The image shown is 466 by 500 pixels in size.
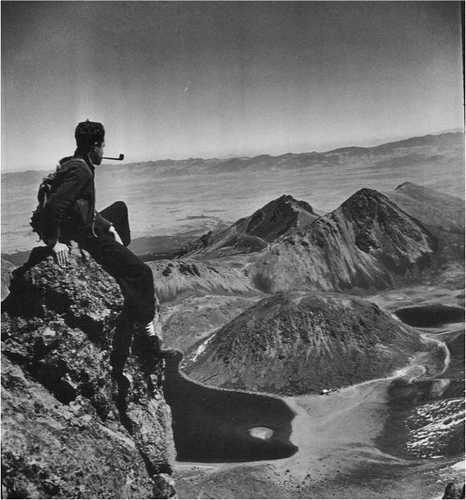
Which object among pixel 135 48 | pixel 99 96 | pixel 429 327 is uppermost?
pixel 135 48

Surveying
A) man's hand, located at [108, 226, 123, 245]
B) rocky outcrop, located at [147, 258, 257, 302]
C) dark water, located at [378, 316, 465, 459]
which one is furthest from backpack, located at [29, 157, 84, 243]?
dark water, located at [378, 316, 465, 459]

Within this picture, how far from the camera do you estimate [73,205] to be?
19.9 feet

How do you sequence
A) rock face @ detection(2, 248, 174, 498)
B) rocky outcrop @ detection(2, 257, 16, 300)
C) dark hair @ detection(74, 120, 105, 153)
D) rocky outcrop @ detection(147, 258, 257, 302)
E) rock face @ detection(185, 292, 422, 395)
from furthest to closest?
rock face @ detection(185, 292, 422, 395)
rocky outcrop @ detection(147, 258, 257, 302)
rocky outcrop @ detection(2, 257, 16, 300)
dark hair @ detection(74, 120, 105, 153)
rock face @ detection(2, 248, 174, 498)

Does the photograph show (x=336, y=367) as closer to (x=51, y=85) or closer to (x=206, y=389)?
(x=206, y=389)

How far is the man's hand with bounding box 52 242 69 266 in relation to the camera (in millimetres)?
6012

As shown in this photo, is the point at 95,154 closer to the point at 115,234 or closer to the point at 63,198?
the point at 63,198

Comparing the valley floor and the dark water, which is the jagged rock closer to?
the valley floor

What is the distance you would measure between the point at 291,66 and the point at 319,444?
431 centimetres

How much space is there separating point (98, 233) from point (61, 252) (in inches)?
19.1

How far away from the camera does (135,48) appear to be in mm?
7707

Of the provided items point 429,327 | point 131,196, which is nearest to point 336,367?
point 429,327

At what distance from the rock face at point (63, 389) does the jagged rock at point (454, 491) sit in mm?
3115

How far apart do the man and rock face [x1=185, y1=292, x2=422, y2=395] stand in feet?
8.39

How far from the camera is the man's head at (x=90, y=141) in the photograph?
634cm
